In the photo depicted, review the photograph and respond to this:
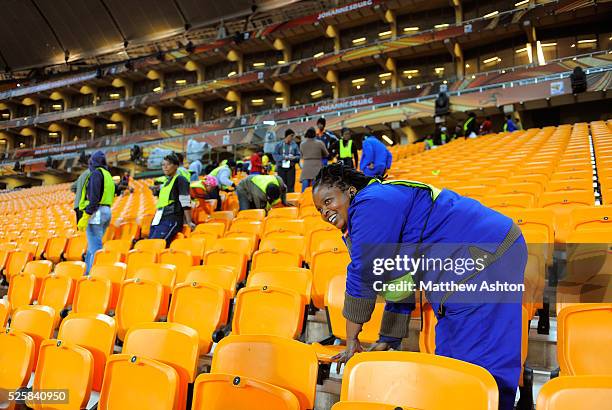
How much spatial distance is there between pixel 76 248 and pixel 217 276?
375cm

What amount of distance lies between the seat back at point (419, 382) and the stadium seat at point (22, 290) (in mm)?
3759

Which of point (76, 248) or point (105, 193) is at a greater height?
point (105, 193)

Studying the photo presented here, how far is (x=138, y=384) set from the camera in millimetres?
2004

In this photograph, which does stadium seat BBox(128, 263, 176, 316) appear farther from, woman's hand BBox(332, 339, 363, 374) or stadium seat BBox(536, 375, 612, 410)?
stadium seat BBox(536, 375, 612, 410)

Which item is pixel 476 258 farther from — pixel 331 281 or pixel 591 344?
pixel 331 281

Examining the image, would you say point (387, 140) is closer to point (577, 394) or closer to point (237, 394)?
point (237, 394)

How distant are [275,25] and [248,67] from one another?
11.7ft

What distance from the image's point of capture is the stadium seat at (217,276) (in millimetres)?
3166

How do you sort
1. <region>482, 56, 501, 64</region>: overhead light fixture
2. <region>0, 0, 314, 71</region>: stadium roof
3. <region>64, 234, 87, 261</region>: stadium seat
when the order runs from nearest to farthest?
<region>64, 234, 87, 261</region>: stadium seat, <region>482, 56, 501, 64</region>: overhead light fixture, <region>0, 0, 314, 71</region>: stadium roof

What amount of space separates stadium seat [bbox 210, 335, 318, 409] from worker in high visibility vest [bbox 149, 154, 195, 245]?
3304mm

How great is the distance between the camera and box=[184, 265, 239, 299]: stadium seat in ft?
10.4

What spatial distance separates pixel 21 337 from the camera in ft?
8.59

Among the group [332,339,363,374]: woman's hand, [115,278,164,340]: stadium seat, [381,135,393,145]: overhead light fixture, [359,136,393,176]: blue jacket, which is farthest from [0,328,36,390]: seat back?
[381,135,393,145]: overhead light fixture

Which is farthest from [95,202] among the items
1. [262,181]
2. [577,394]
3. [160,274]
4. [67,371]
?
[577,394]
